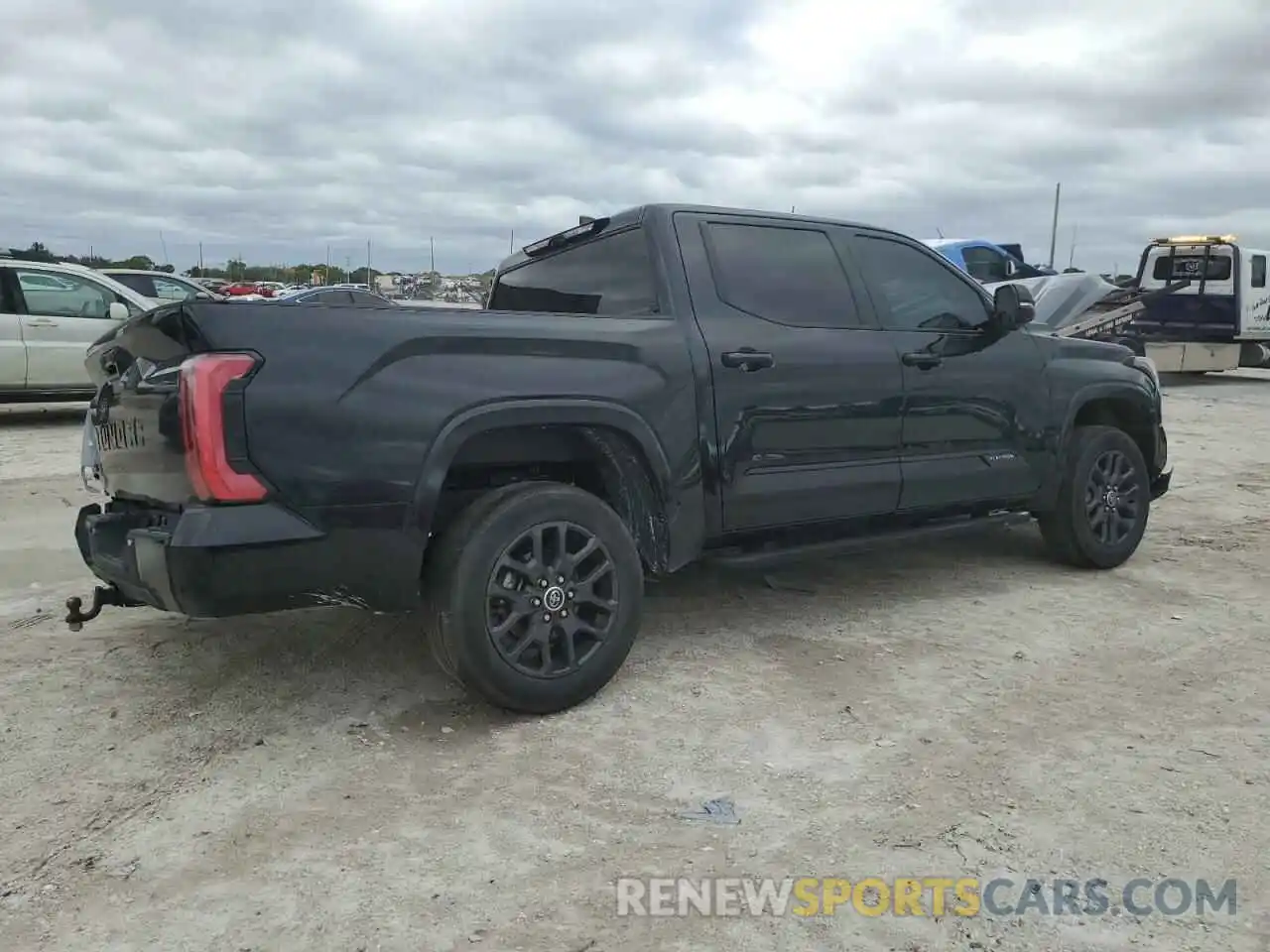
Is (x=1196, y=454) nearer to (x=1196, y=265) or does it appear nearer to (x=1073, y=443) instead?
(x=1073, y=443)

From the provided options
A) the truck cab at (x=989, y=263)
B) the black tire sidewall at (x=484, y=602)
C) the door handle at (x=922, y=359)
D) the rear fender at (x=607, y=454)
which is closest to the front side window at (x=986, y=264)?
the truck cab at (x=989, y=263)

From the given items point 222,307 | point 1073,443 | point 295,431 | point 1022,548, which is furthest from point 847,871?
point 1022,548

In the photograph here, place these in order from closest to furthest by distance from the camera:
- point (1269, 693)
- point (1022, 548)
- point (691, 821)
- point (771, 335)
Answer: point (691, 821)
point (1269, 693)
point (771, 335)
point (1022, 548)

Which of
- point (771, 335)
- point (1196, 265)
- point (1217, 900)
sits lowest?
point (1217, 900)

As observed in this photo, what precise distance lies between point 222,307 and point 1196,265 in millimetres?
18139

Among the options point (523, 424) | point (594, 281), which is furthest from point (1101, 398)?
point (523, 424)

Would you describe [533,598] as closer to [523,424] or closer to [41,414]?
[523,424]

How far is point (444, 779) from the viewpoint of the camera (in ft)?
9.56

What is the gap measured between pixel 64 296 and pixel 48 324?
0.42 metres

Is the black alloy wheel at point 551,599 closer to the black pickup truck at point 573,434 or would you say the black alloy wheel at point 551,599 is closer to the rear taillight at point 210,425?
the black pickup truck at point 573,434

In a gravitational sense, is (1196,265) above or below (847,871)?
above

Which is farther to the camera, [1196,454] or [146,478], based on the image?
[1196,454]

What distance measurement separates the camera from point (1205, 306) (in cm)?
1700

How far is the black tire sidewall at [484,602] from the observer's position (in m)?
3.09
